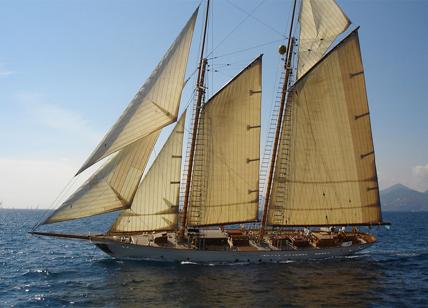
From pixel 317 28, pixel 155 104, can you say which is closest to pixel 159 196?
pixel 155 104

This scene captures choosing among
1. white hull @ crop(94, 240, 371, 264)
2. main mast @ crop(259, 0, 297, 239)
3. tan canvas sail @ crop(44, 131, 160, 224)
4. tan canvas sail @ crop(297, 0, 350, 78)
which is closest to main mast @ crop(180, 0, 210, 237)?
white hull @ crop(94, 240, 371, 264)

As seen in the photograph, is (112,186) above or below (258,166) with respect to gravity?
below

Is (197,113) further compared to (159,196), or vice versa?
(197,113)

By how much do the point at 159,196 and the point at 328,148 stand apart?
46.8 feet

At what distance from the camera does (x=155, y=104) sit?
1140 inches

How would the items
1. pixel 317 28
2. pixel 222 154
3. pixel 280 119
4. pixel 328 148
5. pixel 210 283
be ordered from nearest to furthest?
pixel 210 283
pixel 222 154
pixel 328 148
pixel 280 119
pixel 317 28

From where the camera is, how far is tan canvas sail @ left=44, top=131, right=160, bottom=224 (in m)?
27.3

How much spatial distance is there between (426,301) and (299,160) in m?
14.6

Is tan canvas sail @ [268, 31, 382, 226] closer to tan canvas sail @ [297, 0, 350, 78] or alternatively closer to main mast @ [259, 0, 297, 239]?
main mast @ [259, 0, 297, 239]

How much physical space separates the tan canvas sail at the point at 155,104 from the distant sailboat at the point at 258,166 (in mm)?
91

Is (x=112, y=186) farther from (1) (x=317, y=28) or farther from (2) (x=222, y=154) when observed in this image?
(1) (x=317, y=28)

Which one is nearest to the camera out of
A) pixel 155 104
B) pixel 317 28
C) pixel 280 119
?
pixel 155 104

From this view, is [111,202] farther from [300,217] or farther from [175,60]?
[300,217]

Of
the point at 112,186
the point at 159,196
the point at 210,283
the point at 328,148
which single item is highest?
the point at 328,148
